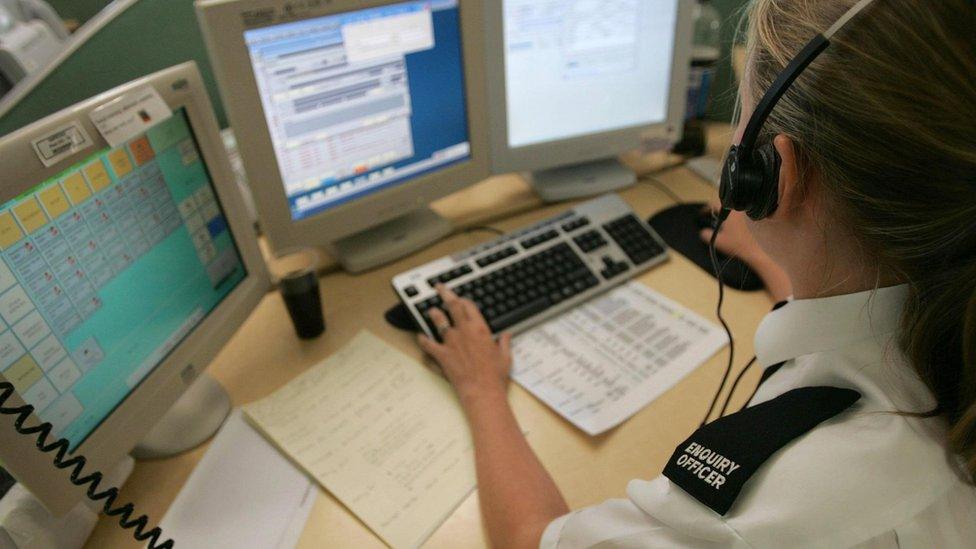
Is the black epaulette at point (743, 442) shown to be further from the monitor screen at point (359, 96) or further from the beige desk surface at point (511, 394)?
the monitor screen at point (359, 96)

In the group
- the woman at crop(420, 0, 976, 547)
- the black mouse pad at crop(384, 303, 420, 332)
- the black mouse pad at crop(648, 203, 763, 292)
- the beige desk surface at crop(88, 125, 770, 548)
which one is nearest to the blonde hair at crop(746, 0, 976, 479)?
the woman at crop(420, 0, 976, 547)

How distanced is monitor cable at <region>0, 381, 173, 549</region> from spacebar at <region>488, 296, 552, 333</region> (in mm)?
489

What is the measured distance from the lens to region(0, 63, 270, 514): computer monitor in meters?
0.54

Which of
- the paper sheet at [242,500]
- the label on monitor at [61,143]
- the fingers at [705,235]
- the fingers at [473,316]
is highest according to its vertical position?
the label on monitor at [61,143]

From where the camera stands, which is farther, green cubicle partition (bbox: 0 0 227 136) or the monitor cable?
green cubicle partition (bbox: 0 0 227 136)

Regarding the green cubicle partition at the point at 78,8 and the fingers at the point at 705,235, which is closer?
the fingers at the point at 705,235

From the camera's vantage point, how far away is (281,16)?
835mm

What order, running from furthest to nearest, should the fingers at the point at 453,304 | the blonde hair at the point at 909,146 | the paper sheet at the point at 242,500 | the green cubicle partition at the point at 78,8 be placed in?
the green cubicle partition at the point at 78,8
the fingers at the point at 453,304
the paper sheet at the point at 242,500
the blonde hair at the point at 909,146

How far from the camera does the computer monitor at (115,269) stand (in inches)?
21.2

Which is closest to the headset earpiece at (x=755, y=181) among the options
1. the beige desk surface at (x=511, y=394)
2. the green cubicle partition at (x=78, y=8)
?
the beige desk surface at (x=511, y=394)

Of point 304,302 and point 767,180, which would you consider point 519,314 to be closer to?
point 304,302

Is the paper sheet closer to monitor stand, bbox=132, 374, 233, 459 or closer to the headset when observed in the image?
monitor stand, bbox=132, 374, 233, 459

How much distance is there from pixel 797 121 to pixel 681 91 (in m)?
0.86

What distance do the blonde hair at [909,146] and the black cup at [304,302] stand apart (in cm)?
63
